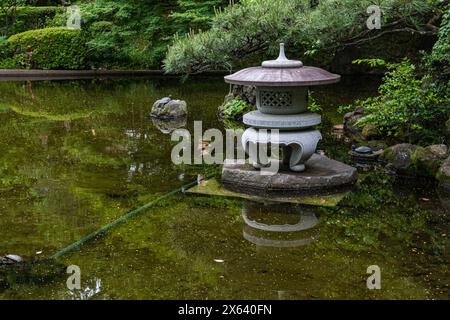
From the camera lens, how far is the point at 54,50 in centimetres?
1898

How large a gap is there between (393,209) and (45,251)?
3.75m

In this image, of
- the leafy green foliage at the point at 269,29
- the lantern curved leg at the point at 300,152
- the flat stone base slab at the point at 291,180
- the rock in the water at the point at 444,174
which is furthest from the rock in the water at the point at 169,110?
the rock in the water at the point at 444,174

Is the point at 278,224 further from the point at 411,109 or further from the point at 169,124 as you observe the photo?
the point at 169,124

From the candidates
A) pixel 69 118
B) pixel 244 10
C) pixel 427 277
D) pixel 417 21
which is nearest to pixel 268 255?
pixel 427 277

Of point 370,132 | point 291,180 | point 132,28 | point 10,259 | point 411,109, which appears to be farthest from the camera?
point 132,28

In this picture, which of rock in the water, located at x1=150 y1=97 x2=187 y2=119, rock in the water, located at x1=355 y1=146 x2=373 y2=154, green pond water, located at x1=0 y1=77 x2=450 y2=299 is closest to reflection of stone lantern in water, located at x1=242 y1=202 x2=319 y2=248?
green pond water, located at x1=0 y1=77 x2=450 y2=299

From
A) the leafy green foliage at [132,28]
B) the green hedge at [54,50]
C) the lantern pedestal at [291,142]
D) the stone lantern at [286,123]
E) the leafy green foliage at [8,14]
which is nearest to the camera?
the stone lantern at [286,123]

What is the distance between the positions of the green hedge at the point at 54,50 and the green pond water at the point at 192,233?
9415 mm

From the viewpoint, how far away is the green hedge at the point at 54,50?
61.9 feet

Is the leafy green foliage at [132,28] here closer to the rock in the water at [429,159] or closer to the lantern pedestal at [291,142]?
the lantern pedestal at [291,142]

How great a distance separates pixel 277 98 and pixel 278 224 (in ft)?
6.17

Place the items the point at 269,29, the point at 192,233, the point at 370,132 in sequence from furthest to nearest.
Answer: the point at 370,132 < the point at 269,29 < the point at 192,233

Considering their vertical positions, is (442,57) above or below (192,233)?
above

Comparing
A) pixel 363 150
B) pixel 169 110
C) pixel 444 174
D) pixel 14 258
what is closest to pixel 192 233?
pixel 14 258
